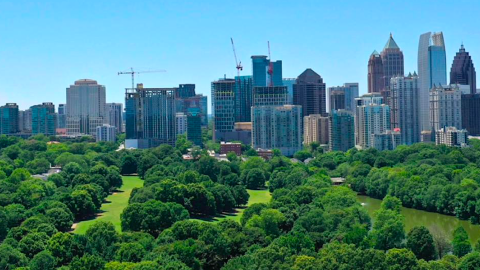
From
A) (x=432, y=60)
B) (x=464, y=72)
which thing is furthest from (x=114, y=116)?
(x=464, y=72)

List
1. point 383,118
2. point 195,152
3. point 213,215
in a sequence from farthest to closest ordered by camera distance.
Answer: point 383,118 < point 195,152 < point 213,215

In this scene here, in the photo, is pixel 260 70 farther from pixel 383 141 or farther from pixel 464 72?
pixel 383 141

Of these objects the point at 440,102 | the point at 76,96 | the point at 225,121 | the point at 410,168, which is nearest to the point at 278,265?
the point at 410,168

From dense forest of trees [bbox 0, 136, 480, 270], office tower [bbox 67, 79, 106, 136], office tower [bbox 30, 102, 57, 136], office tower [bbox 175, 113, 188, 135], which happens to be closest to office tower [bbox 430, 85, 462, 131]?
dense forest of trees [bbox 0, 136, 480, 270]

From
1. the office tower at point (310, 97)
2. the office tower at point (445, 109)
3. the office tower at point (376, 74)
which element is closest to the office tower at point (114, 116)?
the office tower at point (310, 97)

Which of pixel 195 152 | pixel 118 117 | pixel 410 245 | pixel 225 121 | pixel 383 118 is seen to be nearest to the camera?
pixel 410 245

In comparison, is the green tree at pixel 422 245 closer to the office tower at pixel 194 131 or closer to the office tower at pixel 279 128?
the office tower at pixel 279 128

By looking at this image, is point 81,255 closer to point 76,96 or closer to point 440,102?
point 440,102
